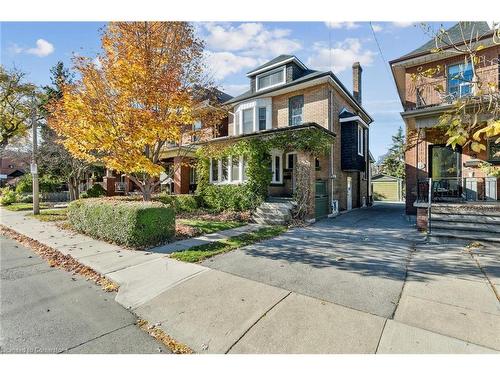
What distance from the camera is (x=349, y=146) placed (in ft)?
52.3

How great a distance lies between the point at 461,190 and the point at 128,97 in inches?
550

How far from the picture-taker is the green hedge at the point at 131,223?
7.17m

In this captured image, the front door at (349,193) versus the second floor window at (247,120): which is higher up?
the second floor window at (247,120)

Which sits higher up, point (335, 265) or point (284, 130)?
point (284, 130)

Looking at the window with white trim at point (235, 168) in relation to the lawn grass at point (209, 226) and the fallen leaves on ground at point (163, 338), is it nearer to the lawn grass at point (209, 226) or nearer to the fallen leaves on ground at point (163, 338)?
the lawn grass at point (209, 226)

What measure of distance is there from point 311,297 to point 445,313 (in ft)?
6.06

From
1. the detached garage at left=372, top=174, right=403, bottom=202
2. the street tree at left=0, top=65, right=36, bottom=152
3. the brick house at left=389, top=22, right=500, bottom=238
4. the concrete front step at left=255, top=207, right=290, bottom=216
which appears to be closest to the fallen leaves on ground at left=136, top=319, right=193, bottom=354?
the concrete front step at left=255, top=207, right=290, bottom=216

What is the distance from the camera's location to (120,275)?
5250 mm

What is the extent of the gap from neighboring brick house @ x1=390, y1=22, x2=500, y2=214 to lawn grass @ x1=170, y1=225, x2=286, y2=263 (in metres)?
6.92

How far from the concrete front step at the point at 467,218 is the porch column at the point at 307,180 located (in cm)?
465

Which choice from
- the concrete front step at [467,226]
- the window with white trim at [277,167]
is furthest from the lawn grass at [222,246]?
the window with white trim at [277,167]

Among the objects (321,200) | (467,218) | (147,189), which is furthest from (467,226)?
(147,189)

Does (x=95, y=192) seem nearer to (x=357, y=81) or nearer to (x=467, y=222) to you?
(x=357, y=81)

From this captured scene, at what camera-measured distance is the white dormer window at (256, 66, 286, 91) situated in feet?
55.4
